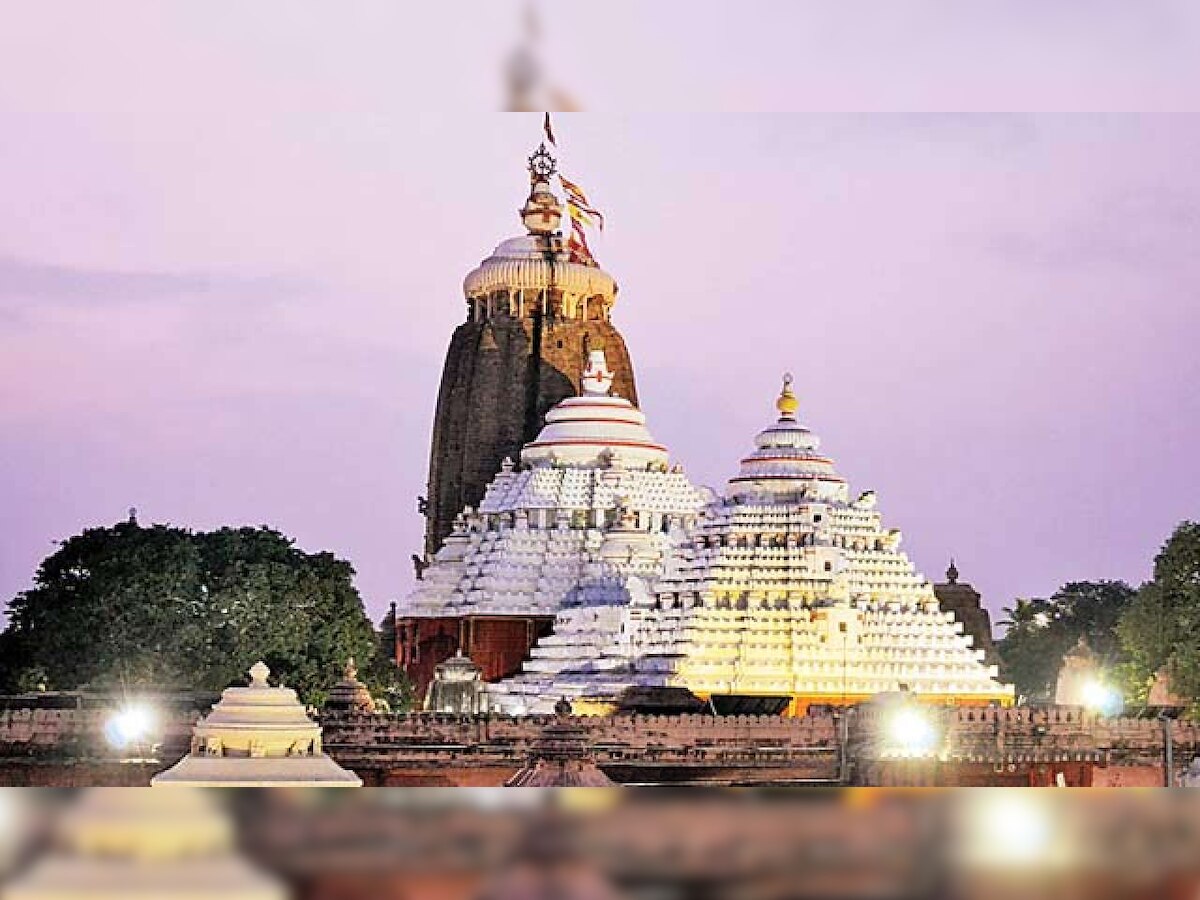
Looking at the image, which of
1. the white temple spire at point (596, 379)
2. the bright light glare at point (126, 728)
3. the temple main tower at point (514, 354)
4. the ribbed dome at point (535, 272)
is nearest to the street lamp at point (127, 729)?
the bright light glare at point (126, 728)

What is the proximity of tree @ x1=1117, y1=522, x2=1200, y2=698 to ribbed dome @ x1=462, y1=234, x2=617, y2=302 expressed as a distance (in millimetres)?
14568

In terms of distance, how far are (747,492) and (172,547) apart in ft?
26.9

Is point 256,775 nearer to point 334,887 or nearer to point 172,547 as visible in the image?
point 334,887

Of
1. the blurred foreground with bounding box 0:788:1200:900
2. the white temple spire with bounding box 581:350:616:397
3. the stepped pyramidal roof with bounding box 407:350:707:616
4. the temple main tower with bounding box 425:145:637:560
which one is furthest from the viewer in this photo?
the temple main tower with bounding box 425:145:637:560

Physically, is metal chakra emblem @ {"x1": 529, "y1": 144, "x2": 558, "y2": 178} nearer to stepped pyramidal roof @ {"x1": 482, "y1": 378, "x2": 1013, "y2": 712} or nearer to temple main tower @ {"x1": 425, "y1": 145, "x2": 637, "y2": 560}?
temple main tower @ {"x1": 425, "y1": 145, "x2": 637, "y2": 560}

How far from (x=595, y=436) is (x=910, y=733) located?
58.2ft

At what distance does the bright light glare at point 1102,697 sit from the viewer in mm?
25783

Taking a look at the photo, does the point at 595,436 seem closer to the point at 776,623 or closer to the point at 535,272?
the point at 535,272

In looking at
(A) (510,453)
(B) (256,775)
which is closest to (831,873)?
(B) (256,775)

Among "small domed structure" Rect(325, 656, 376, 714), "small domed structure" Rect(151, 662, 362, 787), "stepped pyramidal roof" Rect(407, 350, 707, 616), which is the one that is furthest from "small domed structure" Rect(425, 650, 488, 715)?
"small domed structure" Rect(151, 662, 362, 787)

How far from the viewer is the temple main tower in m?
40.4

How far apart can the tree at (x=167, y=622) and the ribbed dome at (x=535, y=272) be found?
41.3ft

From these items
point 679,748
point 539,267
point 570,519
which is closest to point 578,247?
point 539,267

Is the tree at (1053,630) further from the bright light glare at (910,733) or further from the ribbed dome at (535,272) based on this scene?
the bright light glare at (910,733)
